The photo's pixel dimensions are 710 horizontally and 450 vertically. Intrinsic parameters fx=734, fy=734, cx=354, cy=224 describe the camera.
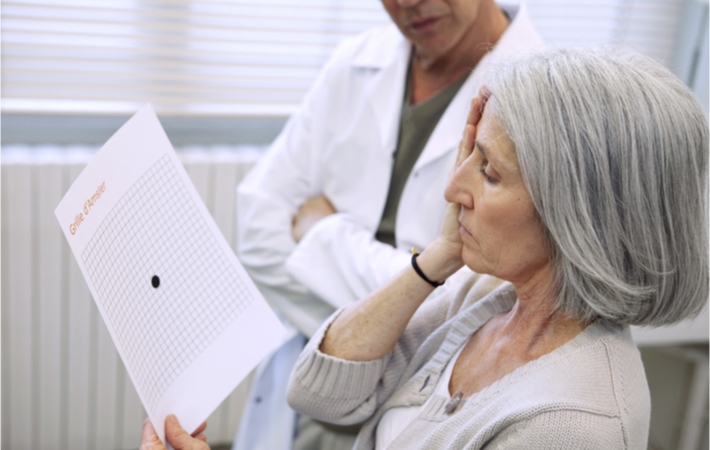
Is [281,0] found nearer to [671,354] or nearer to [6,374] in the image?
[6,374]

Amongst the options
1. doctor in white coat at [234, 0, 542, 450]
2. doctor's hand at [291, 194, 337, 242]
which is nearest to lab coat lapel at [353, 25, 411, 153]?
doctor in white coat at [234, 0, 542, 450]

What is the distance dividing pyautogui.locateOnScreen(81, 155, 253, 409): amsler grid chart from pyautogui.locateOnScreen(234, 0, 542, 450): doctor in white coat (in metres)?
0.46

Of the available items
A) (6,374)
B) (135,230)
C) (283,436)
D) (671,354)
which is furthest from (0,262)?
(671,354)

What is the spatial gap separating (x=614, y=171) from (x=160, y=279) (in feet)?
1.81

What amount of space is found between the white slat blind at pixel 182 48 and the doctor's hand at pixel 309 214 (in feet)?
2.16

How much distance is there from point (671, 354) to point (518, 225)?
1483 mm

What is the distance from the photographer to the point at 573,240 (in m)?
0.83

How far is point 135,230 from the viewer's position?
0.89 metres

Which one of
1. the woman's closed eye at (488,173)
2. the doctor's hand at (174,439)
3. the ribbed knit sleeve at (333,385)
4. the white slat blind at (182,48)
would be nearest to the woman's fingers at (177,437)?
the doctor's hand at (174,439)

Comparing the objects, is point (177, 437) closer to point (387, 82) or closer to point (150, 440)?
point (150, 440)

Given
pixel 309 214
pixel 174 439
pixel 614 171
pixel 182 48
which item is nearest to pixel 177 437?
pixel 174 439

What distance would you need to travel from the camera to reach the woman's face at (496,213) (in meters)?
0.86

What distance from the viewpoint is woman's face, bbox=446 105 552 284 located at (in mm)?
859

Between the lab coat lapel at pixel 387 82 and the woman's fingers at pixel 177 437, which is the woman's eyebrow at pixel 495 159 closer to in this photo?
the woman's fingers at pixel 177 437
